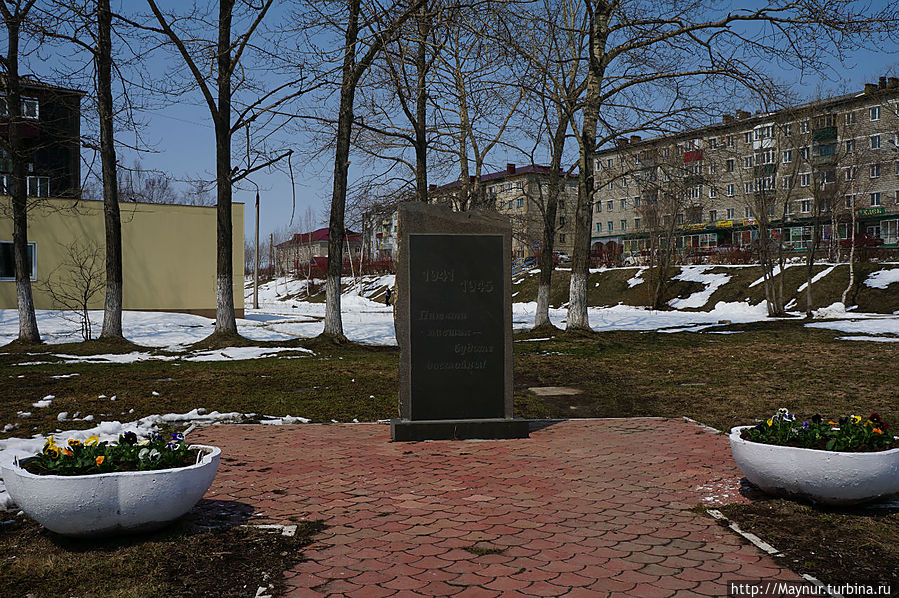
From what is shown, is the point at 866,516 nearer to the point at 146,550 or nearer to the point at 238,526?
the point at 238,526

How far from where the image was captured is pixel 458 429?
7.64 m

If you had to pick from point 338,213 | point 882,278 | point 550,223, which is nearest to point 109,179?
point 338,213

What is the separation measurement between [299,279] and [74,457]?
8070 cm

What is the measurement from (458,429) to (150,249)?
24842mm

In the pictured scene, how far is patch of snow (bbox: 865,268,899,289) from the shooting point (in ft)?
107

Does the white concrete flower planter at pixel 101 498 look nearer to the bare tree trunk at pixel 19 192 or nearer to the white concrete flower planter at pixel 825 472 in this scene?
the white concrete flower planter at pixel 825 472

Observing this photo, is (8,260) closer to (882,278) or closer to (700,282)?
(700,282)

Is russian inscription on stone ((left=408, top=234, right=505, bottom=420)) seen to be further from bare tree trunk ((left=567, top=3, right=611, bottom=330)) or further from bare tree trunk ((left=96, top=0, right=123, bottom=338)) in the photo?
bare tree trunk ((left=96, top=0, right=123, bottom=338))

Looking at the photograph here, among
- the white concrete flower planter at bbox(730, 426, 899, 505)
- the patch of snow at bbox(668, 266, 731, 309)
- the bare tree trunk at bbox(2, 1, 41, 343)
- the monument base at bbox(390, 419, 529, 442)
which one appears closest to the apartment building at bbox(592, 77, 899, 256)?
the patch of snow at bbox(668, 266, 731, 309)

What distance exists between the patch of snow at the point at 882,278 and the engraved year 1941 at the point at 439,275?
3141 centimetres

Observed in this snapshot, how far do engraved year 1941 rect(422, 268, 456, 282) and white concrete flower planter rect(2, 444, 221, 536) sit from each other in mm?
3709

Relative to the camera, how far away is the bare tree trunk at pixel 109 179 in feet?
57.7

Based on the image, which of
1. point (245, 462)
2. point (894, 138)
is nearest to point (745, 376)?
point (245, 462)

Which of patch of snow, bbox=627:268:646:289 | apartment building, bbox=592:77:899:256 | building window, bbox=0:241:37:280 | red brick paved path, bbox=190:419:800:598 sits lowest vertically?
red brick paved path, bbox=190:419:800:598
